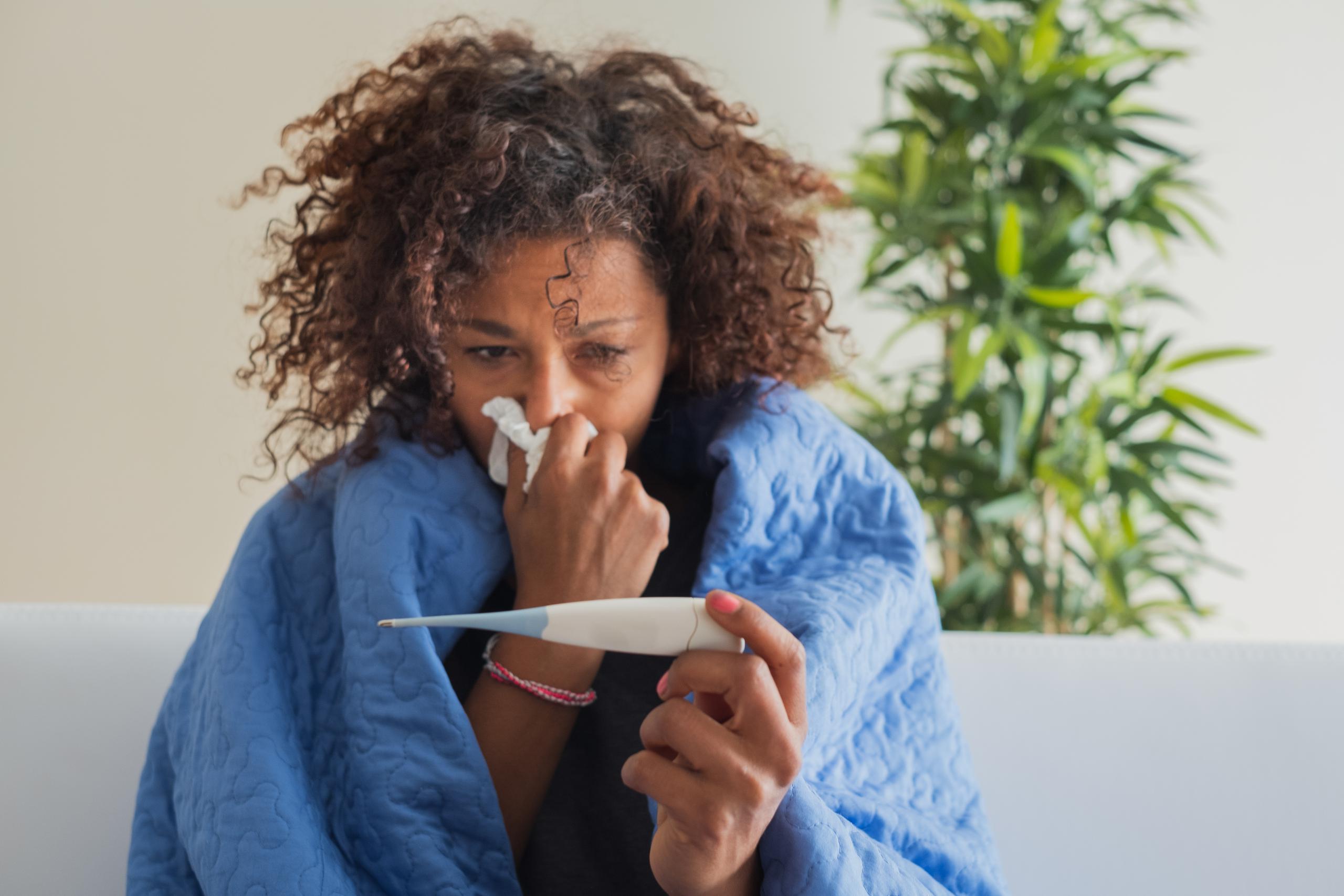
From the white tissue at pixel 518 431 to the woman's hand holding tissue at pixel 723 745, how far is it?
321mm

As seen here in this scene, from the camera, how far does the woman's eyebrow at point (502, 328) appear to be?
3.06ft

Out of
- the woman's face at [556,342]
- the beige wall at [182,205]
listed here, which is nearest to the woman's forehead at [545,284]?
the woman's face at [556,342]

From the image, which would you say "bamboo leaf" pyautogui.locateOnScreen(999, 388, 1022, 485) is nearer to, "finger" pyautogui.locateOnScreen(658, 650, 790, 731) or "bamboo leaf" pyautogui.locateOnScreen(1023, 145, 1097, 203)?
"bamboo leaf" pyautogui.locateOnScreen(1023, 145, 1097, 203)

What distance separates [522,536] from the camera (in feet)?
3.12

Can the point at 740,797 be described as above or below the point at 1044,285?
below

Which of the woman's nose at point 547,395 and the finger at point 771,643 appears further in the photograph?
the woman's nose at point 547,395

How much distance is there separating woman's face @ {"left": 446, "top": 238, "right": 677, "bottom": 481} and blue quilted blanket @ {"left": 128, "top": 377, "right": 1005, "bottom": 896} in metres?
0.10

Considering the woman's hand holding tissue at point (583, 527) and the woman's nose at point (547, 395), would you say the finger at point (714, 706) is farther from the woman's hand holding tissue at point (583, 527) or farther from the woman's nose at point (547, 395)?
the woman's nose at point (547, 395)

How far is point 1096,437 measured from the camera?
190cm

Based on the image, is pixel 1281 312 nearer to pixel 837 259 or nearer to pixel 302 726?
pixel 837 259

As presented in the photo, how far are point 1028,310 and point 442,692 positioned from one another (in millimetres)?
1394

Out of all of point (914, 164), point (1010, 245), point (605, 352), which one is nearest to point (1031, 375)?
point (1010, 245)

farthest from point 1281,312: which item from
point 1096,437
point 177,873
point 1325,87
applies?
point 177,873

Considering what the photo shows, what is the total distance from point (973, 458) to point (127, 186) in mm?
1839
